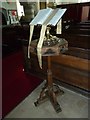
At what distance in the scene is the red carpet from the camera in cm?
193

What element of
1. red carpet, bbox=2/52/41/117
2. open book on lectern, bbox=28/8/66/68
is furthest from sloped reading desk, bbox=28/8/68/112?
red carpet, bbox=2/52/41/117

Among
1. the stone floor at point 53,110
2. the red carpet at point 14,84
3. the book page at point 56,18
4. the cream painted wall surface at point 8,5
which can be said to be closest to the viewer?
the book page at point 56,18

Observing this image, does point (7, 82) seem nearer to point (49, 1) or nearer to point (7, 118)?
point (7, 118)

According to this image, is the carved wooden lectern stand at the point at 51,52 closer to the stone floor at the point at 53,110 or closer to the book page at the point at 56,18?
the stone floor at the point at 53,110

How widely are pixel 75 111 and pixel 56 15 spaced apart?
3.63 ft

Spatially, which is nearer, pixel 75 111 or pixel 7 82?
pixel 75 111

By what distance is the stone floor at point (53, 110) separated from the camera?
1.66m

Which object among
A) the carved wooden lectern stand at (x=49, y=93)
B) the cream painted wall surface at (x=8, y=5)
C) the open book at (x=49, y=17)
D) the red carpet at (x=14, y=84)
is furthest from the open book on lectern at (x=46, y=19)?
the cream painted wall surface at (x=8, y=5)

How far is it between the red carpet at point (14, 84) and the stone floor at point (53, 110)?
0.35 feet

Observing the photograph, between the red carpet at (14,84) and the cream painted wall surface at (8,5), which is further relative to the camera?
the cream painted wall surface at (8,5)

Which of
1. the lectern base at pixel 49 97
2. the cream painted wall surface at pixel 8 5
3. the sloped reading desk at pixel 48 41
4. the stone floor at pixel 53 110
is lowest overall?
the stone floor at pixel 53 110

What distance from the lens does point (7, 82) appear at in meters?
2.40

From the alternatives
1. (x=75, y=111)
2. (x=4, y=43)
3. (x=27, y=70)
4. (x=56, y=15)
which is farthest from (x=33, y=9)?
(x=75, y=111)

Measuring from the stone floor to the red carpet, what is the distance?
4.2 inches
